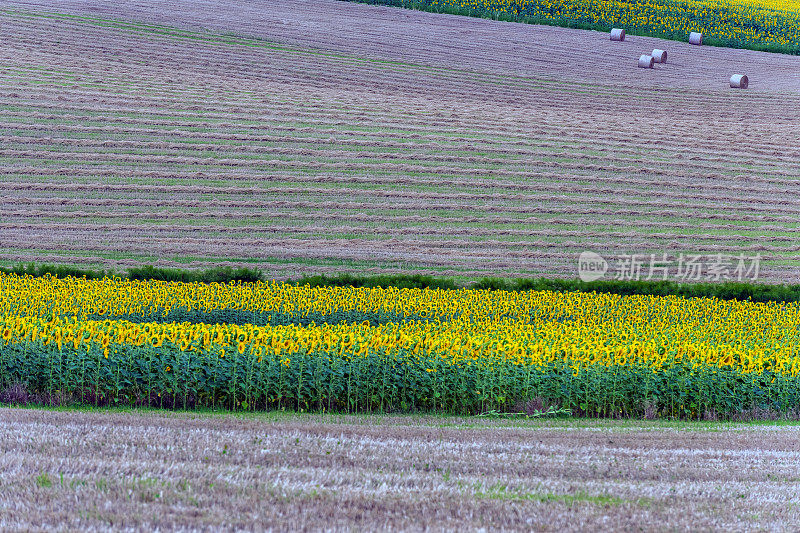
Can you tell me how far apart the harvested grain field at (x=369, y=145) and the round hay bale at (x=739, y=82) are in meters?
0.40

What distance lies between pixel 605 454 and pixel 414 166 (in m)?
18.4

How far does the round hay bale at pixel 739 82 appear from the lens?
34188 mm

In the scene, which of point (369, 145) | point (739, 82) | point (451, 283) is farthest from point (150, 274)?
point (739, 82)

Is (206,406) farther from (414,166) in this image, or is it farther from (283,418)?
(414,166)

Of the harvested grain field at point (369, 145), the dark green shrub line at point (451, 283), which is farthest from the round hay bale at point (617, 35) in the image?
the dark green shrub line at point (451, 283)

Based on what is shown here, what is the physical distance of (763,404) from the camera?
1055 centimetres

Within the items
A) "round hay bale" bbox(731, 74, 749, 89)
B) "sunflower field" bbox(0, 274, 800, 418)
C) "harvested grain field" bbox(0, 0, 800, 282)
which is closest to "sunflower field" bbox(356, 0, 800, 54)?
"harvested grain field" bbox(0, 0, 800, 282)

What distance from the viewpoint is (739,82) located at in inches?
1345

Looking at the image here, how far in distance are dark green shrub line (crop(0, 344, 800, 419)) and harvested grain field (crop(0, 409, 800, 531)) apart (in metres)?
0.82

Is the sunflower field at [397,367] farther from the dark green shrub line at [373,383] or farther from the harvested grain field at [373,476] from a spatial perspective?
the harvested grain field at [373,476]

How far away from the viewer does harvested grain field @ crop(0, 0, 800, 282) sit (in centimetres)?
2128

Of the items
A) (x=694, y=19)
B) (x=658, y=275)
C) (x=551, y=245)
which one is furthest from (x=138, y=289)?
(x=694, y=19)

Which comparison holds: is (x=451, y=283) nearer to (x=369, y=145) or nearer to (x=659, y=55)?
(x=369, y=145)

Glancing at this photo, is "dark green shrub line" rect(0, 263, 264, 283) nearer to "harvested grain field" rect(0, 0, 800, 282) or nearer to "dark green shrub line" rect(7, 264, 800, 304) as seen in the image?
"dark green shrub line" rect(7, 264, 800, 304)
